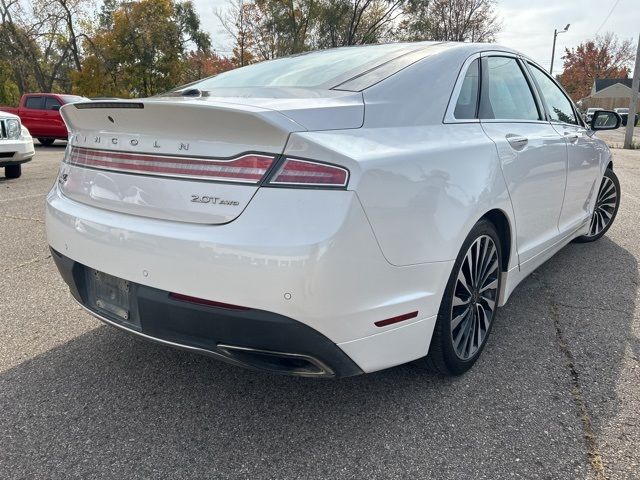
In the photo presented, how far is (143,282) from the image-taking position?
77.6 inches

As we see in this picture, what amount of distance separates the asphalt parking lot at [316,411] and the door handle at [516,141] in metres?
1.09

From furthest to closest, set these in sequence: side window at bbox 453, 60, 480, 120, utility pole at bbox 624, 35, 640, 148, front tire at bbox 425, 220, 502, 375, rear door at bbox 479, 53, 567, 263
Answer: utility pole at bbox 624, 35, 640, 148
rear door at bbox 479, 53, 567, 263
side window at bbox 453, 60, 480, 120
front tire at bbox 425, 220, 502, 375

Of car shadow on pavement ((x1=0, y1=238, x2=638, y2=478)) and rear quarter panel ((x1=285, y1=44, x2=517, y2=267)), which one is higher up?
rear quarter panel ((x1=285, y1=44, x2=517, y2=267))

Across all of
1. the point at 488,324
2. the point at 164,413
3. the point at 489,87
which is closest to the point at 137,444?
the point at 164,413

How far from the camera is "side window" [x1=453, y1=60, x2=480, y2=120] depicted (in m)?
2.49

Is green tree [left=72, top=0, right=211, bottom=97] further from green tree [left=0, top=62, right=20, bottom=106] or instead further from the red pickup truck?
the red pickup truck

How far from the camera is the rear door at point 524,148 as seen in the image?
2.68 m

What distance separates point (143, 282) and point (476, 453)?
56.5 inches

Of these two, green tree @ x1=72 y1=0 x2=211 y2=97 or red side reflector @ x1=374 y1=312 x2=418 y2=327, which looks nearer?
red side reflector @ x1=374 y1=312 x2=418 y2=327

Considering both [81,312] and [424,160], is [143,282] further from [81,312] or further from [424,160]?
[81,312]

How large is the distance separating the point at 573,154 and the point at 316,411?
102 inches

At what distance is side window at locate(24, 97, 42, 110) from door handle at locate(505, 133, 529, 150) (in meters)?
18.0

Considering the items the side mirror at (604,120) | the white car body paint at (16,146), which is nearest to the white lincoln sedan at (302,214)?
the side mirror at (604,120)

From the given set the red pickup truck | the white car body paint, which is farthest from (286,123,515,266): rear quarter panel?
the red pickup truck
